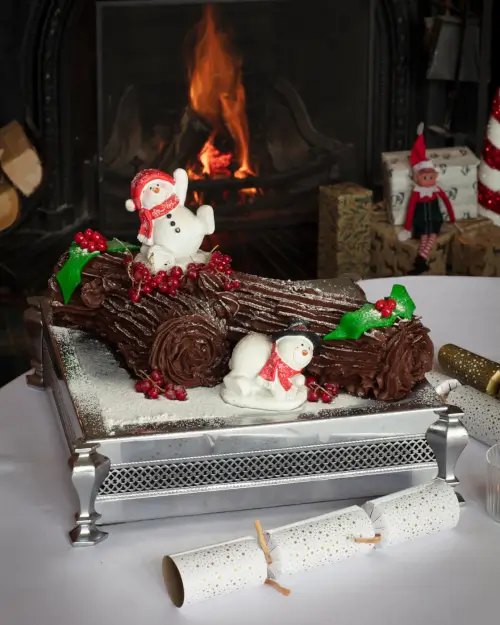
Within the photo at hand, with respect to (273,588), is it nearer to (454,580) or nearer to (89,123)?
(454,580)

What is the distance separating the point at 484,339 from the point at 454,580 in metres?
0.92

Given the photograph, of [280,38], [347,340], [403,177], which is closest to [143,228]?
[347,340]

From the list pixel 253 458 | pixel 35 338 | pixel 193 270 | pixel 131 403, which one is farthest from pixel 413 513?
pixel 35 338

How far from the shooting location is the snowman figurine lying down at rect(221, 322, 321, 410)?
1.77 metres

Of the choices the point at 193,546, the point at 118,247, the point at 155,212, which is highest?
the point at 155,212

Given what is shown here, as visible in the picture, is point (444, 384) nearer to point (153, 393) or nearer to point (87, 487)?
point (153, 393)

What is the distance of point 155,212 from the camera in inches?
77.5

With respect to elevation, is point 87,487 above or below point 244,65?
below

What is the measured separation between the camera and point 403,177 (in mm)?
4074

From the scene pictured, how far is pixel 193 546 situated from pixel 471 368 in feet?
2.31

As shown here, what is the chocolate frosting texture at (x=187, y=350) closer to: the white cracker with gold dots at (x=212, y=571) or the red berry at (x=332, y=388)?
the red berry at (x=332, y=388)

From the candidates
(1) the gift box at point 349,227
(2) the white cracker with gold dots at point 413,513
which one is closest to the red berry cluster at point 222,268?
(2) the white cracker with gold dots at point 413,513

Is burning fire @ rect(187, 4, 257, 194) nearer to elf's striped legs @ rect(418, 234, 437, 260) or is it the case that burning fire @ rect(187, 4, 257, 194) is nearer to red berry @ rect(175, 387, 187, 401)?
Answer: elf's striped legs @ rect(418, 234, 437, 260)

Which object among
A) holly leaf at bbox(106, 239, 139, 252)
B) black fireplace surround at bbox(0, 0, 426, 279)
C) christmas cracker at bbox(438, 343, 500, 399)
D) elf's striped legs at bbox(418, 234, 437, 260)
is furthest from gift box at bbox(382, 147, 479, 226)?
holly leaf at bbox(106, 239, 139, 252)
